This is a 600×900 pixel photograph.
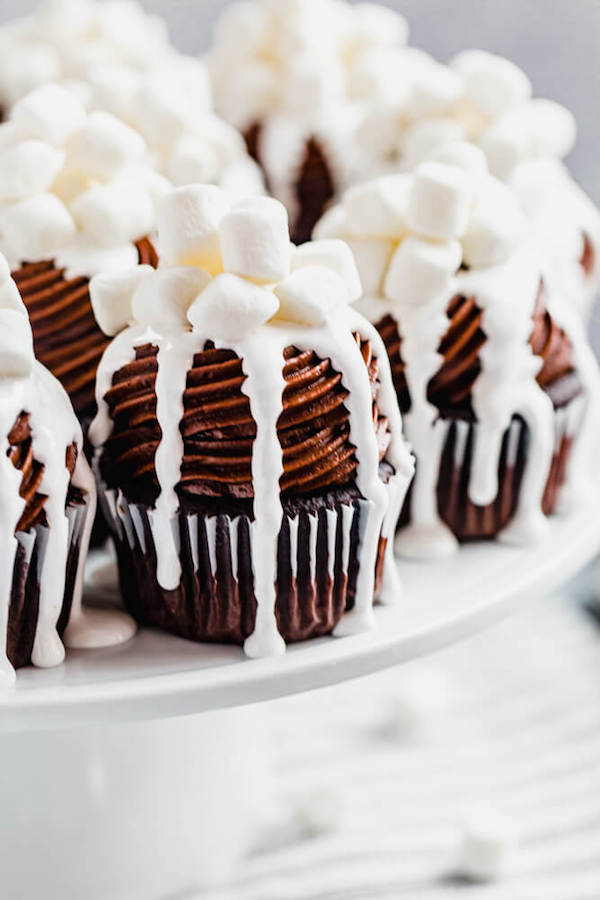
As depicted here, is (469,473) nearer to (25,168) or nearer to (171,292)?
(171,292)

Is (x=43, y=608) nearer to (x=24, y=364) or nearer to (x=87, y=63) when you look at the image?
(x=24, y=364)

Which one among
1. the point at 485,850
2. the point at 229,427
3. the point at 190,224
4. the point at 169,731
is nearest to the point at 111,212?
the point at 190,224

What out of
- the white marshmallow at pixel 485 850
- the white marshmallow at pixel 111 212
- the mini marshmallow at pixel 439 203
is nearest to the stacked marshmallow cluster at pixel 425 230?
the mini marshmallow at pixel 439 203

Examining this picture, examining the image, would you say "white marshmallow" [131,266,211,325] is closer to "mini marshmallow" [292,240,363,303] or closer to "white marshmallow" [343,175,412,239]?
"mini marshmallow" [292,240,363,303]

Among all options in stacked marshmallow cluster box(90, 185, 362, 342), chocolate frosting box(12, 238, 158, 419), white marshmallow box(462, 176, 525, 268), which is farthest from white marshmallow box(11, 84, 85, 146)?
white marshmallow box(462, 176, 525, 268)

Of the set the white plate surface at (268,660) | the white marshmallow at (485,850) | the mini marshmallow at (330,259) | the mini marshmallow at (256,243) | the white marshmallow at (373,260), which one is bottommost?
the white marshmallow at (485,850)

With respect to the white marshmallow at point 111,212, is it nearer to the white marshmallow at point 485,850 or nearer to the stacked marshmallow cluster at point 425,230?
the stacked marshmallow cluster at point 425,230
